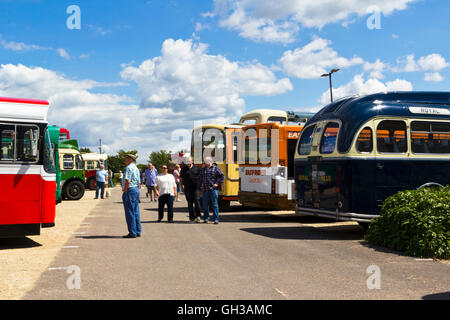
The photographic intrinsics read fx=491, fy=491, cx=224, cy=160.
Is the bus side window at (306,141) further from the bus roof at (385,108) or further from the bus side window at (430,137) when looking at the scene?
the bus side window at (430,137)

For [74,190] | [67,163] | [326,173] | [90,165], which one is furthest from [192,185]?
[90,165]

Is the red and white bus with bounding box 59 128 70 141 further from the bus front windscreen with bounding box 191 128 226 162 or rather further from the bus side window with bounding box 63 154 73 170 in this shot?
the bus front windscreen with bounding box 191 128 226 162

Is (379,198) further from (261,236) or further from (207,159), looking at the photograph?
(207,159)

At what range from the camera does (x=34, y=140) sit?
9.18 metres

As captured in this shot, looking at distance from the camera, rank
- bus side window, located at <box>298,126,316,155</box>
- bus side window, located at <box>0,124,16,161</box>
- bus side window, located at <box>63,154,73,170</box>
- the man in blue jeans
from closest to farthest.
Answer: bus side window, located at <box>0,124,16,161</box> → bus side window, located at <box>298,126,316,155</box> → the man in blue jeans → bus side window, located at <box>63,154,73,170</box>

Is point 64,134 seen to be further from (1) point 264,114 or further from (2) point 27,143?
(2) point 27,143

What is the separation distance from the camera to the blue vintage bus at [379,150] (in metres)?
10.1

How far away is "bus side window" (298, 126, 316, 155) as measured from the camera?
11722mm

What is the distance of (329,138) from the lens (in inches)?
430

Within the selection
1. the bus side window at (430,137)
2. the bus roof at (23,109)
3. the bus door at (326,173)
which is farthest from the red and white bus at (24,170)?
the bus side window at (430,137)

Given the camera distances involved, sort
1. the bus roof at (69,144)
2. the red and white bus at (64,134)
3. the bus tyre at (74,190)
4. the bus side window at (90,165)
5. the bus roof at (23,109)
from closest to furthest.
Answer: the bus roof at (23,109) < the bus tyre at (74,190) < the bus roof at (69,144) < the red and white bus at (64,134) < the bus side window at (90,165)

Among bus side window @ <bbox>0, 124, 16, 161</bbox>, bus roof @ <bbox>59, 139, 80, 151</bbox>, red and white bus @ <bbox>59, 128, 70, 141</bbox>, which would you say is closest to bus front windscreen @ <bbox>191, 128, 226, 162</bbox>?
bus side window @ <bbox>0, 124, 16, 161</bbox>
